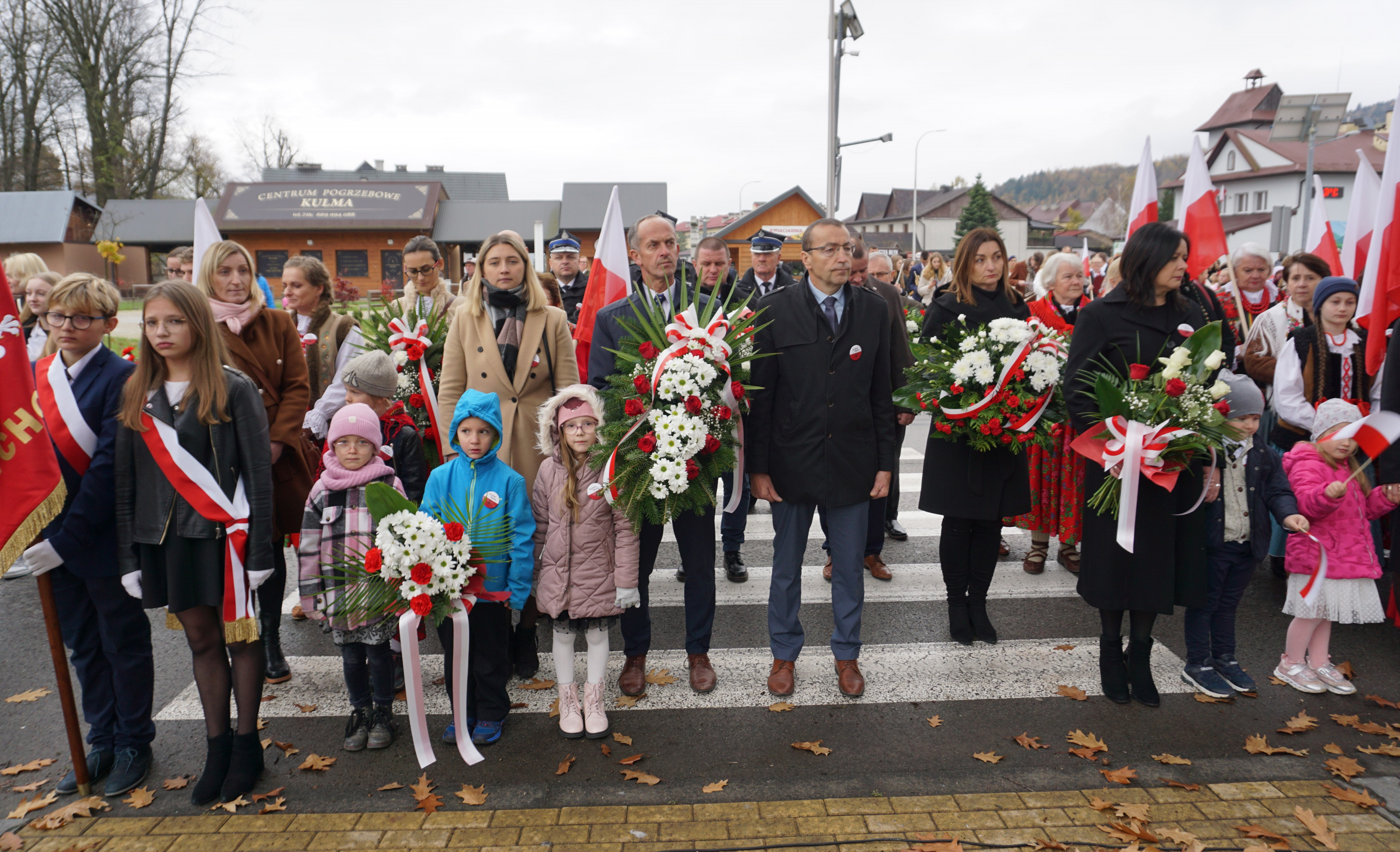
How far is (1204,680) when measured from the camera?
4.39m

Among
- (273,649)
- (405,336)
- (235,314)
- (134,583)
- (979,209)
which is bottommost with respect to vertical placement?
(273,649)

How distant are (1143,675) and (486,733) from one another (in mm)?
3276

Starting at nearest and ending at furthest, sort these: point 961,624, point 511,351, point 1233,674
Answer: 1. point 1233,674
2. point 511,351
3. point 961,624

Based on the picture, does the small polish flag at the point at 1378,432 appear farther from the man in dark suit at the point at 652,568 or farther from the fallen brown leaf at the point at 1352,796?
the man in dark suit at the point at 652,568

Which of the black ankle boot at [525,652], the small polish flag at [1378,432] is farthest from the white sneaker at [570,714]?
the small polish flag at [1378,432]

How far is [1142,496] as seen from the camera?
421 centimetres

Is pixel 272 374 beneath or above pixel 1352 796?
above

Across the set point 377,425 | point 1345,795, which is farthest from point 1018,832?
point 377,425

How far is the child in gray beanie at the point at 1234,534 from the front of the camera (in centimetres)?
434

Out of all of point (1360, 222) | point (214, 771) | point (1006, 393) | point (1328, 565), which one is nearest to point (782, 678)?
point (1006, 393)

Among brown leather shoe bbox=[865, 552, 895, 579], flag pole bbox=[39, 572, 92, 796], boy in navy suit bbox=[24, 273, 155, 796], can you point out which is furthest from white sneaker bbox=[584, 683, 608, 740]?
brown leather shoe bbox=[865, 552, 895, 579]

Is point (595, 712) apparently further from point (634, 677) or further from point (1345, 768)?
point (1345, 768)

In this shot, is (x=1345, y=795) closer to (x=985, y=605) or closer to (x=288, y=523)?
(x=985, y=605)

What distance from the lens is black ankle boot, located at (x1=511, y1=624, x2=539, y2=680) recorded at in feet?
15.5
